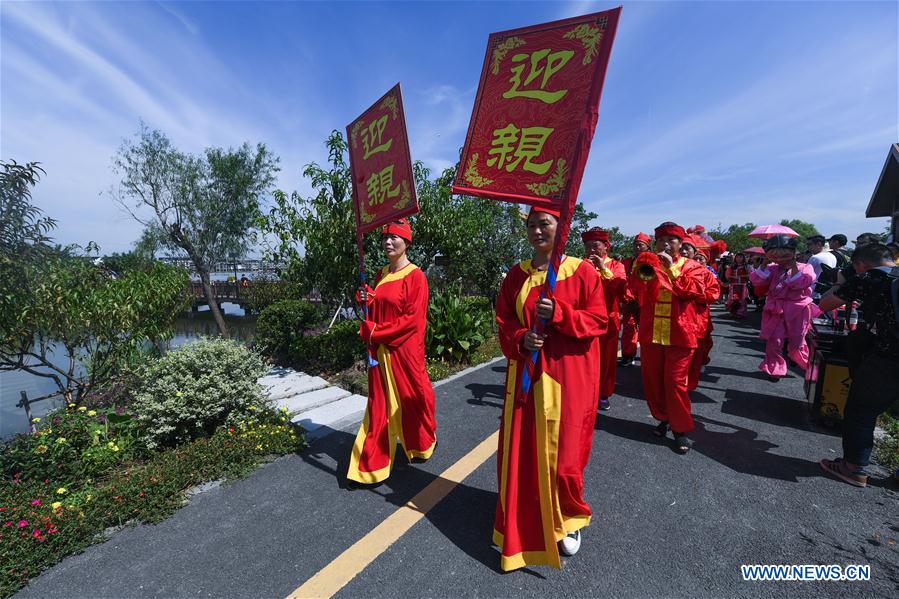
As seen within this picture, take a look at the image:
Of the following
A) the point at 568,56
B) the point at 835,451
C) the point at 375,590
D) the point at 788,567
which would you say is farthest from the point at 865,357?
the point at 375,590

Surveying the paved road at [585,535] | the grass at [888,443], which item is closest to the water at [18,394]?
the paved road at [585,535]

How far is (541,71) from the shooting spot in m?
2.10

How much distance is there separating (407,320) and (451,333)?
11.4ft

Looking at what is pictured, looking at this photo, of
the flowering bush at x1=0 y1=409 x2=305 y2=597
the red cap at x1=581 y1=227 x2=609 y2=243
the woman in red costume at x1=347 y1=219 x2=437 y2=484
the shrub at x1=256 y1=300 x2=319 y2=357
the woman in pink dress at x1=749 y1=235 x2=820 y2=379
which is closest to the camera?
the flowering bush at x1=0 y1=409 x2=305 y2=597

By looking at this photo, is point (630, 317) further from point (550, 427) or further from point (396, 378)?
point (550, 427)

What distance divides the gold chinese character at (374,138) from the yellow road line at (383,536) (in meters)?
2.61

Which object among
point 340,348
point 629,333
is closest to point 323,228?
point 340,348

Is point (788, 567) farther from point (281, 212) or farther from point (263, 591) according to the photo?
point (281, 212)

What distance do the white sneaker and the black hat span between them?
4.75 meters

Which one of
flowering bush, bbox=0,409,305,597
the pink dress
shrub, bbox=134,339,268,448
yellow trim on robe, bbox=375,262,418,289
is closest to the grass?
the pink dress

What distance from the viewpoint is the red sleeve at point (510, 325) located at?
218cm

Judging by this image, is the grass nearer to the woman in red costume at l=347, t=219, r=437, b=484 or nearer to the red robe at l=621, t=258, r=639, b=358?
the red robe at l=621, t=258, r=639, b=358

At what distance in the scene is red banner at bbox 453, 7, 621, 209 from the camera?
1.90 meters

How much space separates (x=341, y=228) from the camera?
5707 mm
